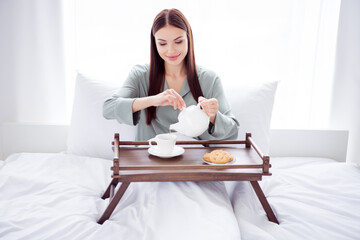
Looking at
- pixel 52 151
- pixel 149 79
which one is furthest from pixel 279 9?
pixel 52 151

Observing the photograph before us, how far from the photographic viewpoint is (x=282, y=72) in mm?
2156

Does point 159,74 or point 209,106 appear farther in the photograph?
point 159,74

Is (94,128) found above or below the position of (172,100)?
below

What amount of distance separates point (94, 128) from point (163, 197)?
81 cm

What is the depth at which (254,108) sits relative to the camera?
70.6 inches

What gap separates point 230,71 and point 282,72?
14.8 inches

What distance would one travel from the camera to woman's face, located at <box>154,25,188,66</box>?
146cm

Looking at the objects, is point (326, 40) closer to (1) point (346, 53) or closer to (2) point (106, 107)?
(1) point (346, 53)

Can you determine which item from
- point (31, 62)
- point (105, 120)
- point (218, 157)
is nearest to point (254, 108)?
point (218, 157)

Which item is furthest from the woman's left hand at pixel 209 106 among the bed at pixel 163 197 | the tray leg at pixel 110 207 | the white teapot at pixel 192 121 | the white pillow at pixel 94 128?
the white pillow at pixel 94 128

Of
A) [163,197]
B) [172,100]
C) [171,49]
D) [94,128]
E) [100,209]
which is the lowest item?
[100,209]

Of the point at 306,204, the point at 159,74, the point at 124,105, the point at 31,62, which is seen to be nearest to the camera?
the point at 306,204

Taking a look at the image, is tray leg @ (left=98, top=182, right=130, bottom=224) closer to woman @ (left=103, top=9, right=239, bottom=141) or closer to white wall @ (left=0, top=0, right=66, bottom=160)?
woman @ (left=103, top=9, right=239, bottom=141)

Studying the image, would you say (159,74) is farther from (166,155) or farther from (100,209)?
(100,209)
